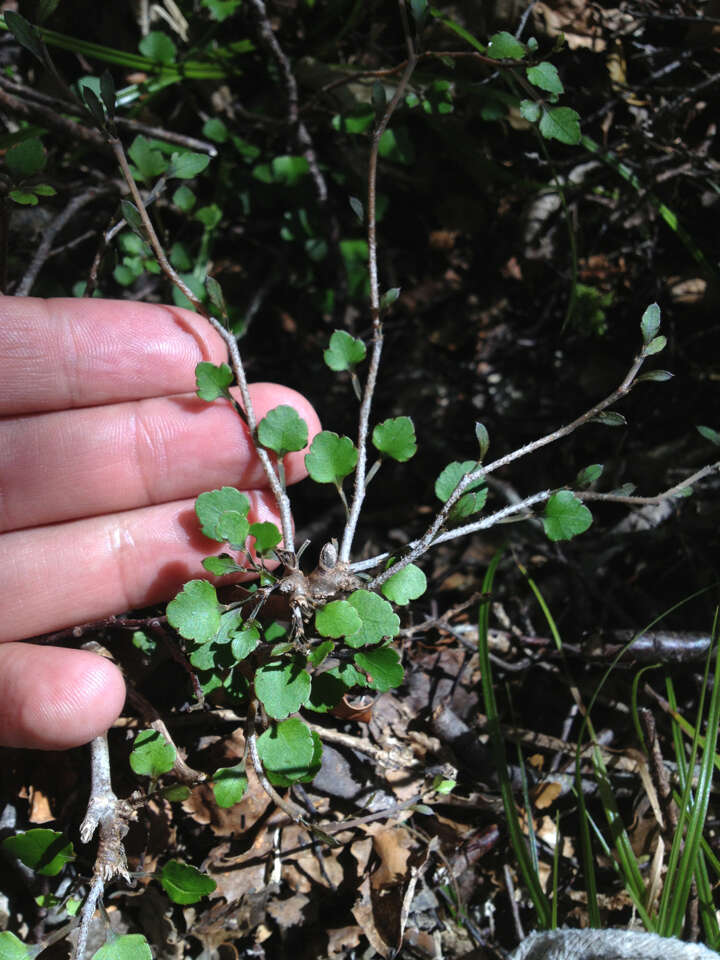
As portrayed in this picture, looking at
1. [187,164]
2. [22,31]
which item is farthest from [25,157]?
[187,164]

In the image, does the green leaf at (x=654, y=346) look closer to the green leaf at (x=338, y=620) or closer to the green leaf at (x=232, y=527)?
the green leaf at (x=338, y=620)

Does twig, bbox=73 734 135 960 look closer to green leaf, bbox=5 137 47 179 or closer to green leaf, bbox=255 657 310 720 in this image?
green leaf, bbox=255 657 310 720

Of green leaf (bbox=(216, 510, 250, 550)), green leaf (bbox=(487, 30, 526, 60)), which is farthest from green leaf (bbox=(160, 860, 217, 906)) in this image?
green leaf (bbox=(487, 30, 526, 60))

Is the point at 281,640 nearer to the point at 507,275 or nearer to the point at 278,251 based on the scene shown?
the point at 278,251

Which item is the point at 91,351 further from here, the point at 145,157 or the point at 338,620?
the point at 338,620

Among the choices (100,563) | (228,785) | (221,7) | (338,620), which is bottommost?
(228,785)
